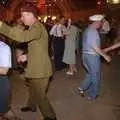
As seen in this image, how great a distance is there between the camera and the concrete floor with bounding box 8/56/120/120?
9.39 meters

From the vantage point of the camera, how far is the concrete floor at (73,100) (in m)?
9.39

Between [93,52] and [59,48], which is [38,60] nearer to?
[93,52]

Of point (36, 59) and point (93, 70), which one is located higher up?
point (36, 59)

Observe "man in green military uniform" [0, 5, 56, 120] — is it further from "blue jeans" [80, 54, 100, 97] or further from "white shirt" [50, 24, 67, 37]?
"white shirt" [50, 24, 67, 37]

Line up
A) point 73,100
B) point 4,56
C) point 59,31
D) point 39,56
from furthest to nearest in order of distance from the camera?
point 59,31, point 73,100, point 39,56, point 4,56

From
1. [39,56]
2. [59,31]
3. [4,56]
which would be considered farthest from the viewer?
[59,31]

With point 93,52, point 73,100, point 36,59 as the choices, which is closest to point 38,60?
point 36,59

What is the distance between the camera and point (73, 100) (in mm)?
10867

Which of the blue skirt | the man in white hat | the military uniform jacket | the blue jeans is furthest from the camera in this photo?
the blue jeans

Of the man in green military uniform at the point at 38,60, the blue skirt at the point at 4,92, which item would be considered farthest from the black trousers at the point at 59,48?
the blue skirt at the point at 4,92

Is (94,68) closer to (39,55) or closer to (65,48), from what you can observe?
(39,55)

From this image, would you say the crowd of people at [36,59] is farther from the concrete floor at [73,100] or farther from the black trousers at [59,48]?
the black trousers at [59,48]

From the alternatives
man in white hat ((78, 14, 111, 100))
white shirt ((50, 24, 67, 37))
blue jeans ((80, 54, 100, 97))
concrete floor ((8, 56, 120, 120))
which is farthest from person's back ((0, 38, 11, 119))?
white shirt ((50, 24, 67, 37))

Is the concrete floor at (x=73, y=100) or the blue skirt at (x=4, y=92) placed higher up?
the blue skirt at (x=4, y=92)
